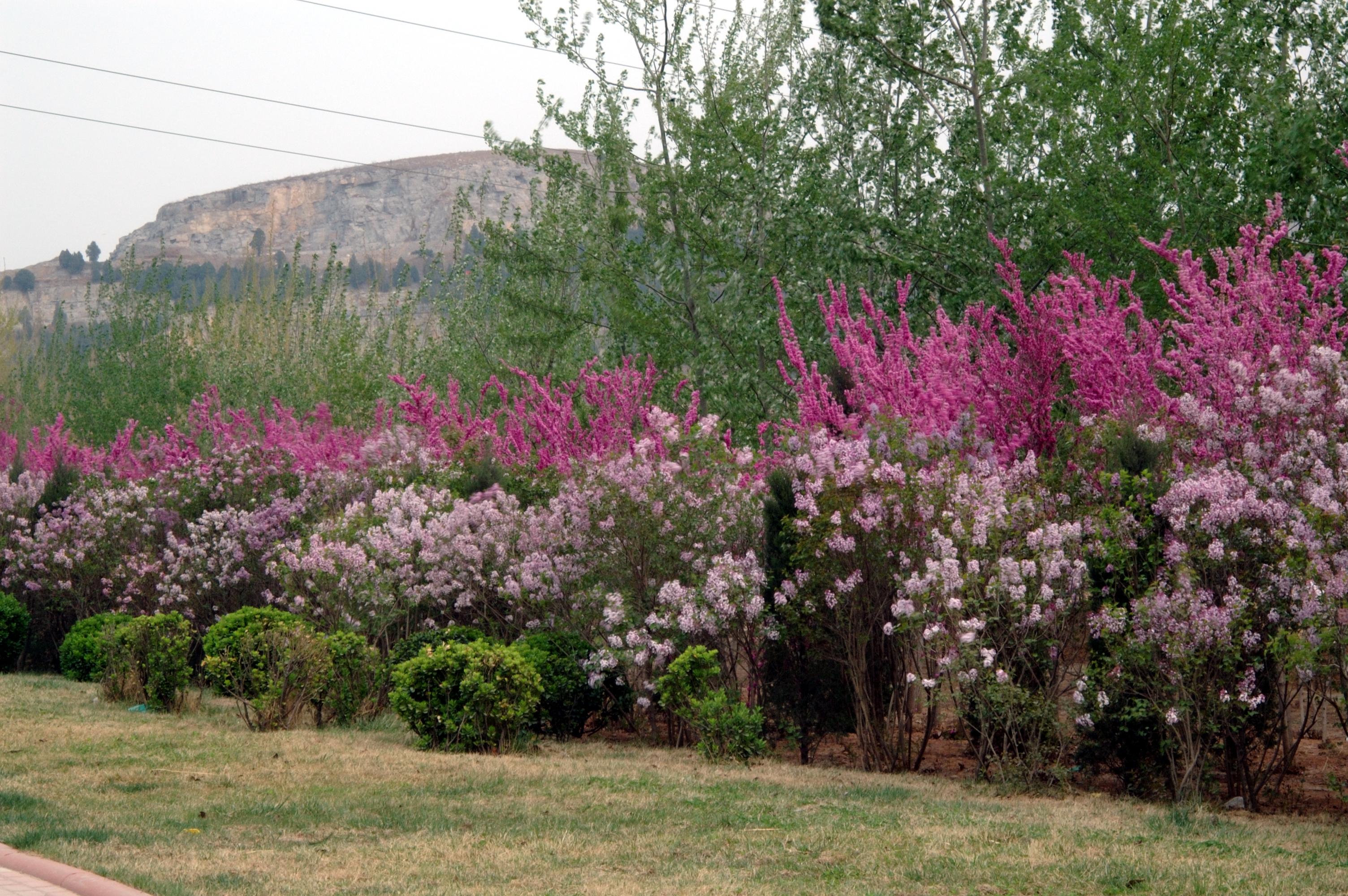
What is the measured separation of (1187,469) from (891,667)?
2.84 m

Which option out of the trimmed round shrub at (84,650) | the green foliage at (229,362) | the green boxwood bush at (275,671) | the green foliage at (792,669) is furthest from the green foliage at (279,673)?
the green foliage at (229,362)

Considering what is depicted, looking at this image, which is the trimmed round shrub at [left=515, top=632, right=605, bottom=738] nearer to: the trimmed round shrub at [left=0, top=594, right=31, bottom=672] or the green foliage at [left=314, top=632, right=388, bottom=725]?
the green foliage at [left=314, top=632, right=388, bottom=725]

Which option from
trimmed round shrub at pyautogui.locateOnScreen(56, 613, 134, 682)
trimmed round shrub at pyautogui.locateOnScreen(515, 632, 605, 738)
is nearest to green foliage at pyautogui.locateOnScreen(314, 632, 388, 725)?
trimmed round shrub at pyautogui.locateOnScreen(515, 632, 605, 738)

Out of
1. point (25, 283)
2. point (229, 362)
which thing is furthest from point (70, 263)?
point (229, 362)

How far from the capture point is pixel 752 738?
10.1m

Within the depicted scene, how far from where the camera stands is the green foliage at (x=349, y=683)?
12078mm

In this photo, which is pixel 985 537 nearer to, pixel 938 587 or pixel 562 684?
pixel 938 587

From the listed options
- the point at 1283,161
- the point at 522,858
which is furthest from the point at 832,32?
the point at 522,858

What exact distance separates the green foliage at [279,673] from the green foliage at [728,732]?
11.9ft

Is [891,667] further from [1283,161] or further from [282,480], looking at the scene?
[282,480]

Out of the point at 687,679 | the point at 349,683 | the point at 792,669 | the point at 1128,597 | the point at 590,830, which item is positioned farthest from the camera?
the point at 349,683

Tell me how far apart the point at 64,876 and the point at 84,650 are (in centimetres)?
1158

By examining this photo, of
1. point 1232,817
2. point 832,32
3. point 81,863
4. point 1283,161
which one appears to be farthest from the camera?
point 832,32

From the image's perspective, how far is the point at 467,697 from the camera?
1056cm
